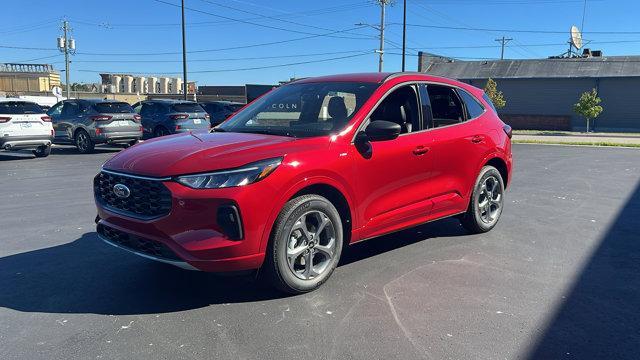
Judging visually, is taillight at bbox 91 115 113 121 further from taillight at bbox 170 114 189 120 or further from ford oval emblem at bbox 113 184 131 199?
ford oval emblem at bbox 113 184 131 199

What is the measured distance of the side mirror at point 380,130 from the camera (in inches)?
172

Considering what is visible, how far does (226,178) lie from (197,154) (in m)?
0.37

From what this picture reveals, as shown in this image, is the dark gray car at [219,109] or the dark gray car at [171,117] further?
the dark gray car at [219,109]

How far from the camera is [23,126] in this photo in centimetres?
1364

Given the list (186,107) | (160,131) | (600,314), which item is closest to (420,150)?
(600,314)

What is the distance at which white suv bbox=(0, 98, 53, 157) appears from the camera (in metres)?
13.3

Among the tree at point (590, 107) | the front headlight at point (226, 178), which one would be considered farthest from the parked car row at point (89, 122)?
the tree at point (590, 107)

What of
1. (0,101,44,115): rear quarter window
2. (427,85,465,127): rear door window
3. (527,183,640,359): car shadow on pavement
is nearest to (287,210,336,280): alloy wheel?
(527,183,640,359): car shadow on pavement

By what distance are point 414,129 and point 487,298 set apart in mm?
1783

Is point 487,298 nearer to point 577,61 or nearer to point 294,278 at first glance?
point 294,278

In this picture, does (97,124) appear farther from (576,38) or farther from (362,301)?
(576,38)

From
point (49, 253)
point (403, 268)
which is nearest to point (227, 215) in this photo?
point (403, 268)

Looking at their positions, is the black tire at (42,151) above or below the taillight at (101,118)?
below

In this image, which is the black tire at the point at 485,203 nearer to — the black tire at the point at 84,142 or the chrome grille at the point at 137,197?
the chrome grille at the point at 137,197
